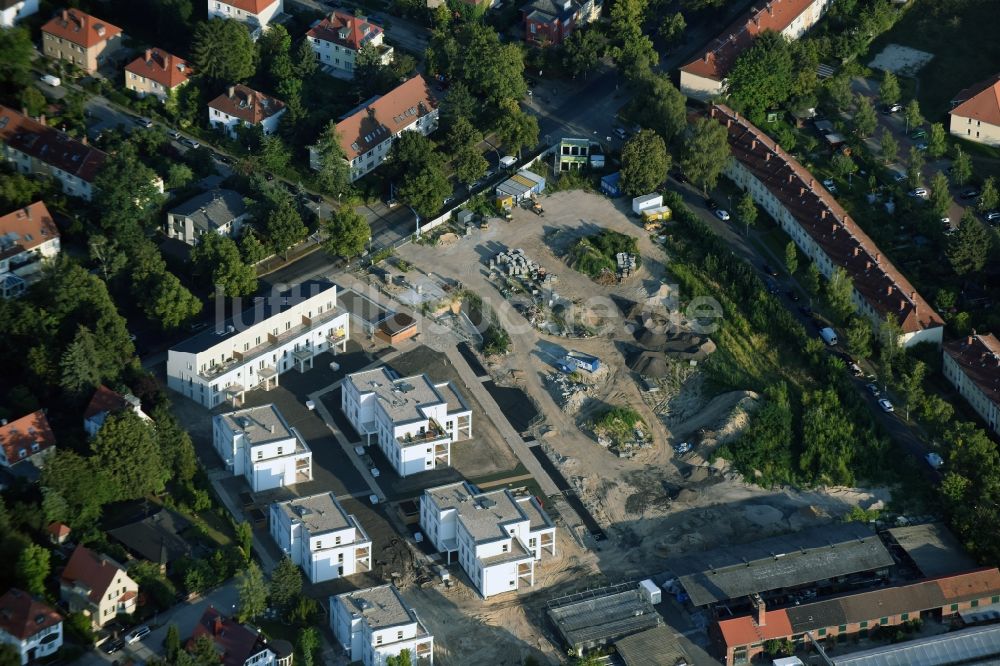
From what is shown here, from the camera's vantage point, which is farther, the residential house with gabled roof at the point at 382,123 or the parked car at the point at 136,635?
the residential house with gabled roof at the point at 382,123

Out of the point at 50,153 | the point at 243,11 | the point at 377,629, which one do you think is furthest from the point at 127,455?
the point at 243,11

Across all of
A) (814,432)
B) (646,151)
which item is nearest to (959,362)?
(814,432)

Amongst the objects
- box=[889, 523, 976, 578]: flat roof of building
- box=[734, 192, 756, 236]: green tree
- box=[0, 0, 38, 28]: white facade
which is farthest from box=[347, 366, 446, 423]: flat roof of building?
box=[0, 0, 38, 28]: white facade

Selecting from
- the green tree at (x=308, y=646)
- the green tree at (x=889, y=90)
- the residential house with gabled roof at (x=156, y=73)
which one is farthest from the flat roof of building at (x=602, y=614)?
the green tree at (x=889, y=90)

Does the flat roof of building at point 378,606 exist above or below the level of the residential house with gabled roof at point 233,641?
below

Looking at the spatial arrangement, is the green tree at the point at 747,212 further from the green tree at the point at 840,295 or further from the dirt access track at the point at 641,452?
the green tree at the point at 840,295

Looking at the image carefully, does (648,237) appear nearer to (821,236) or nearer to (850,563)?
(821,236)
